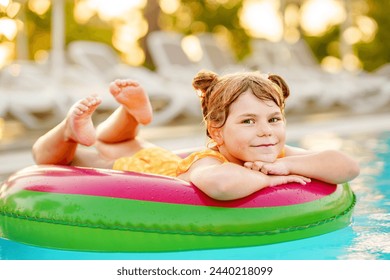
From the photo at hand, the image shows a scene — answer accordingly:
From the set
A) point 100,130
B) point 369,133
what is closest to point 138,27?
point 369,133

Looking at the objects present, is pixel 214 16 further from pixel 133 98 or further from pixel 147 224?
pixel 147 224

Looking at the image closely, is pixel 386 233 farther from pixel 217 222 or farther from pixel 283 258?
pixel 217 222

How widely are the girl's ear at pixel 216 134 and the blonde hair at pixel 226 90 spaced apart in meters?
0.03

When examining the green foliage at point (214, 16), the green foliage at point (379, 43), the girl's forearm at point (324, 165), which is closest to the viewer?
the girl's forearm at point (324, 165)

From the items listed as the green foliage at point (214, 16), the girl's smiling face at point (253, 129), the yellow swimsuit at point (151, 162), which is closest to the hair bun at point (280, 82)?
the girl's smiling face at point (253, 129)

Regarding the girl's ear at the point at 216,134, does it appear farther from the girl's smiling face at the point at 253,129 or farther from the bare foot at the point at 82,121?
the bare foot at the point at 82,121

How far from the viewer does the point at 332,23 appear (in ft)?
76.1

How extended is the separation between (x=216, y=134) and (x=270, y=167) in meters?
0.28

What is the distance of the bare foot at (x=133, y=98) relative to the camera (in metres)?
3.66

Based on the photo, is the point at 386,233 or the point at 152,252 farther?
the point at 386,233
